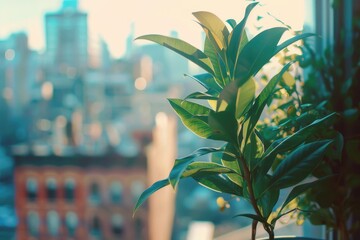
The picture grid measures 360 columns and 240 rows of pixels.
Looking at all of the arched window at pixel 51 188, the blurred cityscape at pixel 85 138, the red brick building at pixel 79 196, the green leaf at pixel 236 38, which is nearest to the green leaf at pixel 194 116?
the green leaf at pixel 236 38

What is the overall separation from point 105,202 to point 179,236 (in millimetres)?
374

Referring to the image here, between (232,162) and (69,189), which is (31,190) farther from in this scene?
(232,162)

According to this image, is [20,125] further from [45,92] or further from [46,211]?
[46,211]

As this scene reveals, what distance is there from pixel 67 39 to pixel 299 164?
1134 mm

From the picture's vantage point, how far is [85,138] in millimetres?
1710

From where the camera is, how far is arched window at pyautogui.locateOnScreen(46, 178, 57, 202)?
1774mm

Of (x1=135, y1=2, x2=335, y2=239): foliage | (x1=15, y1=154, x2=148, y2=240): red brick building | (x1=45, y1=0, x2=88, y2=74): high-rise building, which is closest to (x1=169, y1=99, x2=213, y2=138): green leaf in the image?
(x1=135, y1=2, x2=335, y2=239): foliage

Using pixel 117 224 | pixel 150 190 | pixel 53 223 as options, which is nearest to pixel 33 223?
pixel 53 223

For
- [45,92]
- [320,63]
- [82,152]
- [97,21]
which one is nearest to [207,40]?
[320,63]

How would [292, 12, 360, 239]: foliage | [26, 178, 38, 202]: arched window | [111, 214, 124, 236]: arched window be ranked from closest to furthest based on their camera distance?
[292, 12, 360, 239]: foliage, [26, 178, 38, 202]: arched window, [111, 214, 124, 236]: arched window

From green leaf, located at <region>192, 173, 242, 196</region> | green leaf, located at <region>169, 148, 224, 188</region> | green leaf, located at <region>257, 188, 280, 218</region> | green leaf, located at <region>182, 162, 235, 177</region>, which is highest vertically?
green leaf, located at <region>169, 148, 224, 188</region>

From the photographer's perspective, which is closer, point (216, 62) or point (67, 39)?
point (216, 62)

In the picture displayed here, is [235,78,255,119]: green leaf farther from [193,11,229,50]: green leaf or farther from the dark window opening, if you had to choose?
the dark window opening

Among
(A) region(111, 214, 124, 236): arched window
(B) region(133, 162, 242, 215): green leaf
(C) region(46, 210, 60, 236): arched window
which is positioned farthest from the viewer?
(A) region(111, 214, 124, 236): arched window
